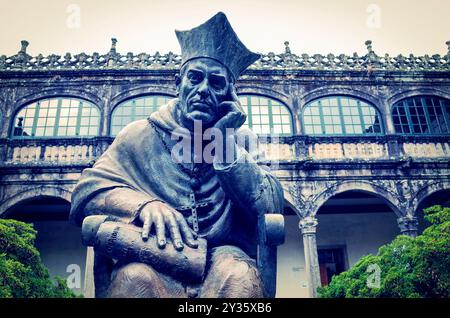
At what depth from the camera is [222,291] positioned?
1724 millimetres

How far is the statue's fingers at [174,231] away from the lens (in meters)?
1.79

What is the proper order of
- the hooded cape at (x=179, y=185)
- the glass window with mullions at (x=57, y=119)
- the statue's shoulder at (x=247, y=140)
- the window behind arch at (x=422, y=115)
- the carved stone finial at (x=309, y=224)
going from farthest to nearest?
the window behind arch at (x=422, y=115) < the glass window with mullions at (x=57, y=119) < the carved stone finial at (x=309, y=224) < the statue's shoulder at (x=247, y=140) < the hooded cape at (x=179, y=185)

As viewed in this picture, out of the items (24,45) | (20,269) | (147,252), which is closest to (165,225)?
(147,252)

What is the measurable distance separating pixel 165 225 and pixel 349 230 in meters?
13.6

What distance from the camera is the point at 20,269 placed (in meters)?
6.04

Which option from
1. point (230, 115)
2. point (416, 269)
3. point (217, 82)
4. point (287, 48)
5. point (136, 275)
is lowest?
point (136, 275)

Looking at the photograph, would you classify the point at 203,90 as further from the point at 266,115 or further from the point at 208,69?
the point at 266,115

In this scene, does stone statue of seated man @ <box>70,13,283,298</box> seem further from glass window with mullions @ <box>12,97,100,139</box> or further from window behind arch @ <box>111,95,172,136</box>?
glass window with mullions @ <box>12,97,100,139</box>

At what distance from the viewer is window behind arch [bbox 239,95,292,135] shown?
41.3 feet

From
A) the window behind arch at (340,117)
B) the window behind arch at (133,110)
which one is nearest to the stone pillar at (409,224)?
the window behind arch at (340,117)

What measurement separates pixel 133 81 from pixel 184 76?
36.7 feet

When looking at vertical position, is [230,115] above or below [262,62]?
below

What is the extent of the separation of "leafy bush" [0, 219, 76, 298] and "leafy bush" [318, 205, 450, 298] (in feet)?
18.5

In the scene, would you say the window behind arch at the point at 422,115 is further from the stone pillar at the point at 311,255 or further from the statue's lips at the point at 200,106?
the statue's lips at the point at 200,106
